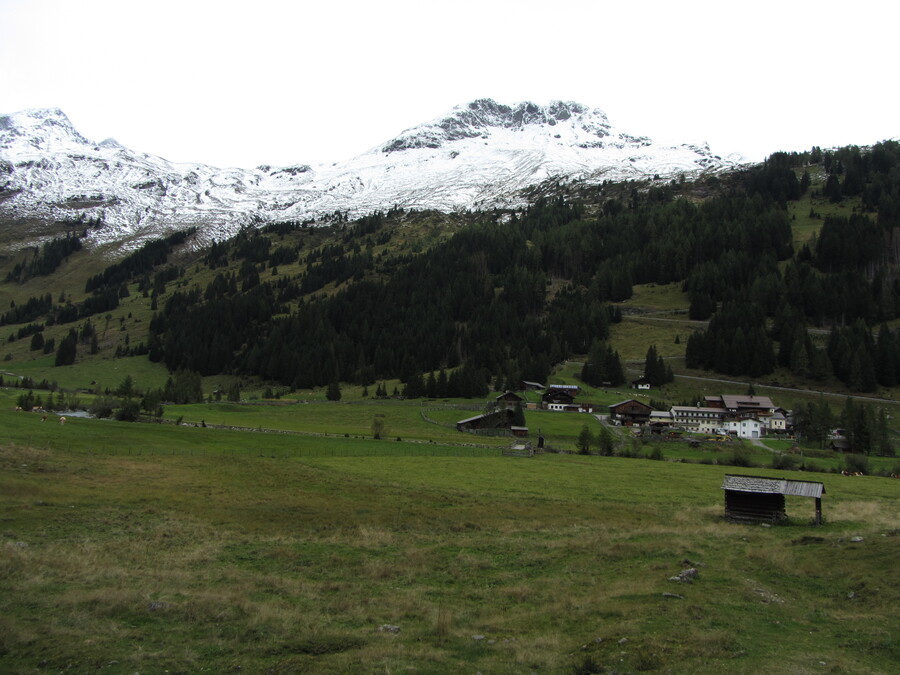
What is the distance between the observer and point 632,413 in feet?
350

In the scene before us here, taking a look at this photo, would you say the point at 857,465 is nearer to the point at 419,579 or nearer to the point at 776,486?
the point at 776,486

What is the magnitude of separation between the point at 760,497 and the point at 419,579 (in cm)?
2535

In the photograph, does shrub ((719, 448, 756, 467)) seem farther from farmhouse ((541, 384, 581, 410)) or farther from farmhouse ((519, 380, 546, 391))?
farmhouse ((519, 380, 546, 391))

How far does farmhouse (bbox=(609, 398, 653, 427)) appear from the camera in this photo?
348 feet

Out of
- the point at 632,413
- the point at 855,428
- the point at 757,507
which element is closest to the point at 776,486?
the point at 757,507

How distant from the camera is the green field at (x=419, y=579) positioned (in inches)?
592

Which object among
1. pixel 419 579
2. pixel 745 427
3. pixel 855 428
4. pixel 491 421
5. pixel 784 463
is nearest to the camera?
pixel 419 579

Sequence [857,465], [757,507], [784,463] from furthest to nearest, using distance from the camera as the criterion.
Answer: [784,463]
[857,465]
[757,507]

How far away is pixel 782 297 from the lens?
152 meters

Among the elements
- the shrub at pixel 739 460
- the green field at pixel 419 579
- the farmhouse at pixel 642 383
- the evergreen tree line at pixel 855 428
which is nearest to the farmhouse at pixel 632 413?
the farmhouse at pixel 642 383

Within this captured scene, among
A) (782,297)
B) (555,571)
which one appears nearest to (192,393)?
(555,571)

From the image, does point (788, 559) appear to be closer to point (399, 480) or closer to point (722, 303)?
point (399, 480)

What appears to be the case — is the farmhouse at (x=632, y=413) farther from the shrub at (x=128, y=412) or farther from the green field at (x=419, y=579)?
the shrub at (x=128, y=412)

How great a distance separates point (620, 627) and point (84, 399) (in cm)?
12016
